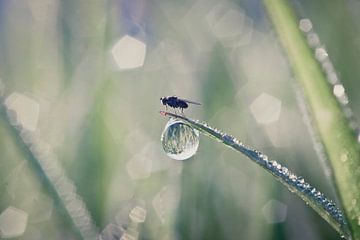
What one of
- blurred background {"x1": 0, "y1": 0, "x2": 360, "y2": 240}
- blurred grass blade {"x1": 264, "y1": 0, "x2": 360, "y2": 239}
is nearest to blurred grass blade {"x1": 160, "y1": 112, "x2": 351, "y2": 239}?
blurred grass blade {"x1": 264, "y1": 0, "x2": 360, "y2": 239}

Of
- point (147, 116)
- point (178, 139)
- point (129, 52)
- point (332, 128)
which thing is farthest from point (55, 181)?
point (129, 52)

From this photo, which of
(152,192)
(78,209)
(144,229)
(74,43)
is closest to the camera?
(78,209)

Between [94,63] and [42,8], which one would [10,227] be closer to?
[94,63]

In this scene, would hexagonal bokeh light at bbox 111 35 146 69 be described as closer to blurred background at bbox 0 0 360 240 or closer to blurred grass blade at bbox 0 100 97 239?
blurred background at bbox 0 0 360 240

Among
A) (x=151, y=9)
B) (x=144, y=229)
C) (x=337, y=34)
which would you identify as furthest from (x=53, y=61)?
(x=337, y=34)

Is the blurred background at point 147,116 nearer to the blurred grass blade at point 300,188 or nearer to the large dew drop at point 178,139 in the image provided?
the large dew drop at point 178,139

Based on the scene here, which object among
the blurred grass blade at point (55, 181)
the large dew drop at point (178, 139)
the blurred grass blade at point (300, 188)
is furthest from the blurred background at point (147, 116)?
the blurred grass blade at point (300, 188)

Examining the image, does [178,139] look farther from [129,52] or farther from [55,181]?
[129,52]
